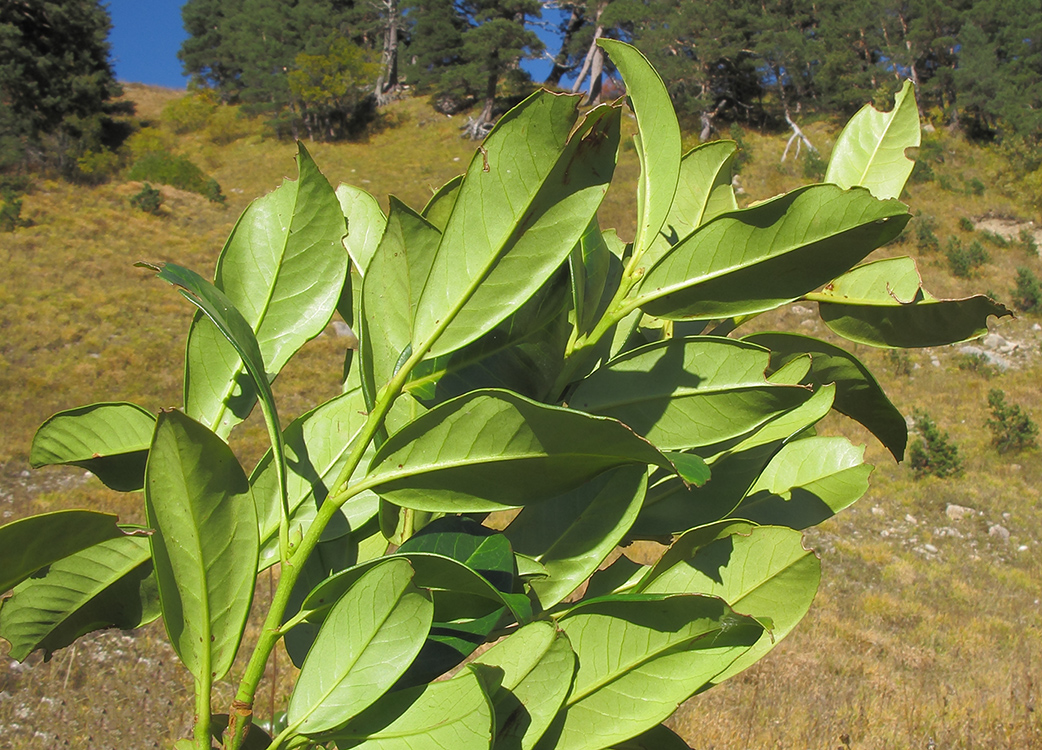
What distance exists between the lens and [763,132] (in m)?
19.9

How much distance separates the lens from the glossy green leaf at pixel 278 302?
50cm

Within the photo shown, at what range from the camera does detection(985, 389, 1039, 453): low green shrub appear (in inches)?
309

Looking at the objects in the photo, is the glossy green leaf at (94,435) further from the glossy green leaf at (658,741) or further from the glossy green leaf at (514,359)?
the glossy green leaf at (658,741)

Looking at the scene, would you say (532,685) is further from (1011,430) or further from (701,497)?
(1011,430)

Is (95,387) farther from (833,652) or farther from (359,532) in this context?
(359,532)

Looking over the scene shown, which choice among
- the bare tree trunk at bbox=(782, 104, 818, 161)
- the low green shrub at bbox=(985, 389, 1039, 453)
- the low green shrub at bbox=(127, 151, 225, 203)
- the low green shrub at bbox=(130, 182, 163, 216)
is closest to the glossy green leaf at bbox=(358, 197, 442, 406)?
the low green shrub at bbox=(985, 389, 1039, 453)

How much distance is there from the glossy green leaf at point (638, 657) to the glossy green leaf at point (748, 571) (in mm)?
54

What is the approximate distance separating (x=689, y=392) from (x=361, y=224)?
0.33 m

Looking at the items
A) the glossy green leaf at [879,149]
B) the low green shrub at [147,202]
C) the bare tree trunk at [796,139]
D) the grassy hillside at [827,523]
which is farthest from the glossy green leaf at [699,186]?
the bare tree trunk at [796,139]

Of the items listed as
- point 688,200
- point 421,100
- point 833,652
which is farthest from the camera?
point 421,100

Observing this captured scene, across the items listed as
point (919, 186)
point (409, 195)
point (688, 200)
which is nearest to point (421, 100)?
point (409, 195)

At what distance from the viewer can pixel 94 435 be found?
50 cm

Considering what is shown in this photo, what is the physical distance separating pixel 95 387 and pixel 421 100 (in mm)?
18465

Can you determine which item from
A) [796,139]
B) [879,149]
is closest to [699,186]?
[879,149]
